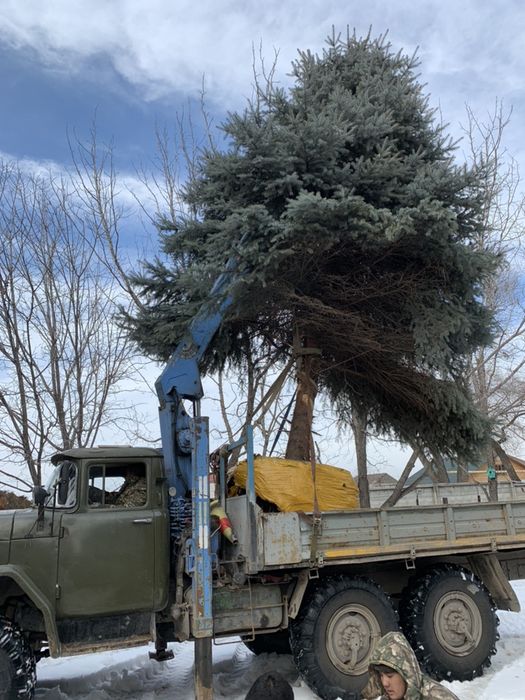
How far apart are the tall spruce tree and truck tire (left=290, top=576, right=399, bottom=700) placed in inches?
94.0

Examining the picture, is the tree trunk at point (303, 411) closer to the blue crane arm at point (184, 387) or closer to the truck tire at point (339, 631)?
the blue crane arm at point (184, 387)

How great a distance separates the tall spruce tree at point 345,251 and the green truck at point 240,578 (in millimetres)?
2137

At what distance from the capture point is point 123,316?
348 inches

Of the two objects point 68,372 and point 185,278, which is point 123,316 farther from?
point 68,372

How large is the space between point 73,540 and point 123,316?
365 centimetres

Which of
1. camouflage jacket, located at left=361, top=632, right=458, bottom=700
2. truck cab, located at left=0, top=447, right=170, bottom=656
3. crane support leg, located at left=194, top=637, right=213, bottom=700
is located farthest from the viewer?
crane support leg, located at left=194, top=637, right=213, bottom=700

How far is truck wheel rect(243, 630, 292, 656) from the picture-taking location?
795 centimetres

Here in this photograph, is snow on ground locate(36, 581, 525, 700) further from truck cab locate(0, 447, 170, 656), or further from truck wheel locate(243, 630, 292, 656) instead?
truck cab locate(0, 447, 170, 656)

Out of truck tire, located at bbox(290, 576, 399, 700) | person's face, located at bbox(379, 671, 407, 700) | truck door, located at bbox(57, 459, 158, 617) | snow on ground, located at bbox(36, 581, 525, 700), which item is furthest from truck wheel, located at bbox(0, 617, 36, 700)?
person's face, located at bbox(379, 671, 407, 700)

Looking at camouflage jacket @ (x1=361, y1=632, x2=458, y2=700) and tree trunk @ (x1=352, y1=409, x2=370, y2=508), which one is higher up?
tree trunk @ (x1=352, y1=409, x2=370, y2=508)

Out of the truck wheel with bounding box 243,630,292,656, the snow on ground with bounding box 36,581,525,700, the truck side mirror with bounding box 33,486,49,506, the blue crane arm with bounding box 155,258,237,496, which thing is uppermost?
the blue crane arm with bounding box 155,258,237,496

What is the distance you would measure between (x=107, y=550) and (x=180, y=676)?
2.36 m

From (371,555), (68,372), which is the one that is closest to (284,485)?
(371,555)

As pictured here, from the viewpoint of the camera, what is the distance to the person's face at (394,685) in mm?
3283
